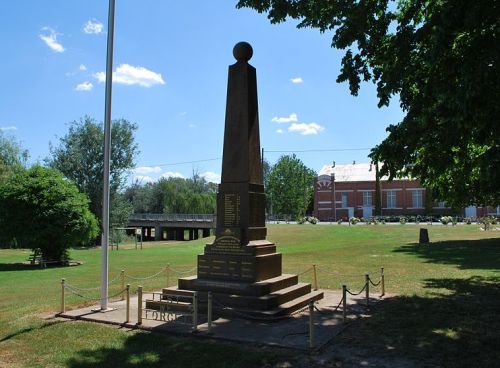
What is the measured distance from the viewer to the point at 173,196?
83125mm

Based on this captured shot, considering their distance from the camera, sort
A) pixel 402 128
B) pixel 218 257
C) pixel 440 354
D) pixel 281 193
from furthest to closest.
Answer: pixel 281 193 < pixel 218 257 < pixel 402 128 < pixel 440 354

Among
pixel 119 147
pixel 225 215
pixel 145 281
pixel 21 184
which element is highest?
pixel 119 147

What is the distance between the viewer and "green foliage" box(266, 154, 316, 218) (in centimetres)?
9388

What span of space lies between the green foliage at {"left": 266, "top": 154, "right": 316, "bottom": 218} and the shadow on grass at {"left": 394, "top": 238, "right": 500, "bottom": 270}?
64521 mm

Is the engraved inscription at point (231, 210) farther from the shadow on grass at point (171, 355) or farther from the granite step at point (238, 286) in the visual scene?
the shadow on grass at point (171, 355)

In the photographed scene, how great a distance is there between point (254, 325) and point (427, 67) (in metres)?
6.43

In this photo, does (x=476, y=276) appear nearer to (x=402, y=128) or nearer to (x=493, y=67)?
(x=402, y=128)

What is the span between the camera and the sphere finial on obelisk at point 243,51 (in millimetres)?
12055

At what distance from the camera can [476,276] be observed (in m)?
16.0

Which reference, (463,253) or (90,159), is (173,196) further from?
(463,253)

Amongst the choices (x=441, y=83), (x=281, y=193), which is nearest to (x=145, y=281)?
(x=441, y=83)

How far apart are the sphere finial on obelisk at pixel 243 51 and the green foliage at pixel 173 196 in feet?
224

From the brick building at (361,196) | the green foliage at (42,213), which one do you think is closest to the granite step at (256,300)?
the green foliage at (42,213)

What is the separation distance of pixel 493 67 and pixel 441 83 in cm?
91
